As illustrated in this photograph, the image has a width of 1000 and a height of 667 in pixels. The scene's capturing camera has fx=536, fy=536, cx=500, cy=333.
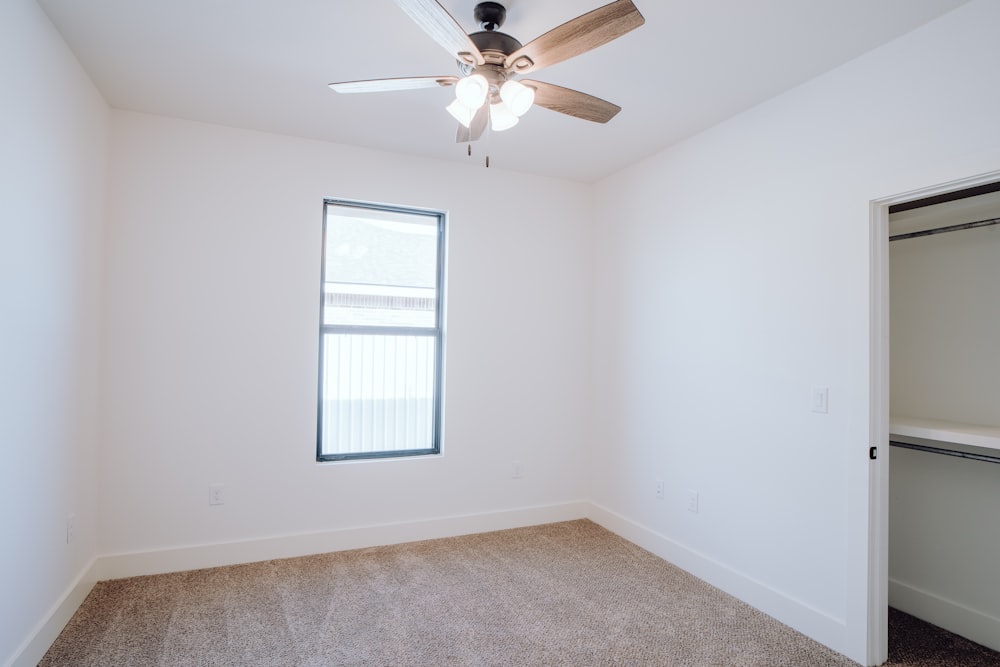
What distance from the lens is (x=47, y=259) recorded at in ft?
7.47

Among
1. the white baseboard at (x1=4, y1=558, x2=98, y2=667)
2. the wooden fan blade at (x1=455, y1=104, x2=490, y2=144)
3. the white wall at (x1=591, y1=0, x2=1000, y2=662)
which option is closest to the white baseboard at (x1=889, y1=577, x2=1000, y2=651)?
the white wall at (x1=591, y1=0, x2=1000, y2=662)

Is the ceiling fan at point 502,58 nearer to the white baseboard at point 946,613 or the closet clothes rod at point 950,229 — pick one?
the closet clothes rod at point 950,229

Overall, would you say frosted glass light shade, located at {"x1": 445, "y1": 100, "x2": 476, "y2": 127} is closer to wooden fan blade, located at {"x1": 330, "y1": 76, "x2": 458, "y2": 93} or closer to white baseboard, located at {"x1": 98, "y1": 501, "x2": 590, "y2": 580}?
wooden fan blade, located at {"x1": 330, "y1": 76, "x2": 458, "y2": 93}

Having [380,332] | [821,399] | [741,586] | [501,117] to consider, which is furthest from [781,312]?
[380,332]

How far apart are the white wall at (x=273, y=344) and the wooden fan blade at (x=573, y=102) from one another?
168 cm

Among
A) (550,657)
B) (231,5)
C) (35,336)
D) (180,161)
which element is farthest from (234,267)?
(550,657)

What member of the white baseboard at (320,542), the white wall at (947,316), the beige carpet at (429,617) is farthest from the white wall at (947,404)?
the white baseboard at (320,542)

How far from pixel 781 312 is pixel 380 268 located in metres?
2.48

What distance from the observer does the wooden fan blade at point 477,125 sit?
7.04ft

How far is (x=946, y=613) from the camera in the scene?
100 inches

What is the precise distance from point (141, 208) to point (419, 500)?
2459 mm

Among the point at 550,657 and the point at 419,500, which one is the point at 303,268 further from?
the point at 550,657

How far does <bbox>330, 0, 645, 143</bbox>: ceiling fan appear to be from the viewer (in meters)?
1.62

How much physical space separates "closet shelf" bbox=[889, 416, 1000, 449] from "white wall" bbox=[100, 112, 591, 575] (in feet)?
7.20
